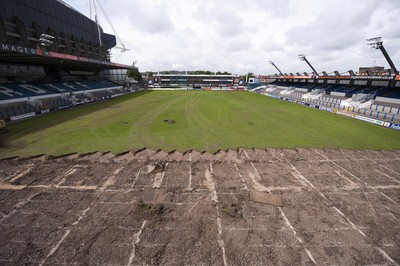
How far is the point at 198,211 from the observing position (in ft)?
30.6

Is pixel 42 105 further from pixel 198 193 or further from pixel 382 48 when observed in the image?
pixel 382 48

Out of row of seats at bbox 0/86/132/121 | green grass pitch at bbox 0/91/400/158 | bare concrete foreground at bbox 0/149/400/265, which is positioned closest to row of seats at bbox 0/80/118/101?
row of seats at bbox 0/86/132/121

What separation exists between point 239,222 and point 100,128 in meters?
21.4

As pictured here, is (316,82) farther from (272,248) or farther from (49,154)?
(49,154)

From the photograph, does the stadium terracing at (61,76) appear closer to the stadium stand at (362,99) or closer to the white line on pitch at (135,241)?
the stadium stand at (362,99)

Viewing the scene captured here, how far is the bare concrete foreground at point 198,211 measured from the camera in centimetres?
711

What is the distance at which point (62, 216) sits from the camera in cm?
889

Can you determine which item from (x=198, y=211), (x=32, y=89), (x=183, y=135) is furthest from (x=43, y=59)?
(x=198, y=211)

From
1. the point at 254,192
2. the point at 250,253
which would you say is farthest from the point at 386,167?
the point at 250,253

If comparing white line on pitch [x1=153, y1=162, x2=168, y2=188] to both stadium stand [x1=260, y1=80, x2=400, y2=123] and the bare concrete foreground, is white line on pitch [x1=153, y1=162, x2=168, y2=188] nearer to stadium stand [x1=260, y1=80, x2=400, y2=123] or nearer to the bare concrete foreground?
the bare concrete foreground

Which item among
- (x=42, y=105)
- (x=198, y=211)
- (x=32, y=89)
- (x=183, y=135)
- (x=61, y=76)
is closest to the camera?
(x=198, y=211)

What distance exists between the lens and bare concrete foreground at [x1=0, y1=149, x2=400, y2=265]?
7.11 m

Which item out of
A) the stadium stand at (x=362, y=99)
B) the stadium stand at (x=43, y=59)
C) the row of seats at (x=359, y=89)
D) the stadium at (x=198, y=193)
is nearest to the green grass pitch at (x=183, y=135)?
the stadium at (x=198, y=193)

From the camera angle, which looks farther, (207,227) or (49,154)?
(49,154)
